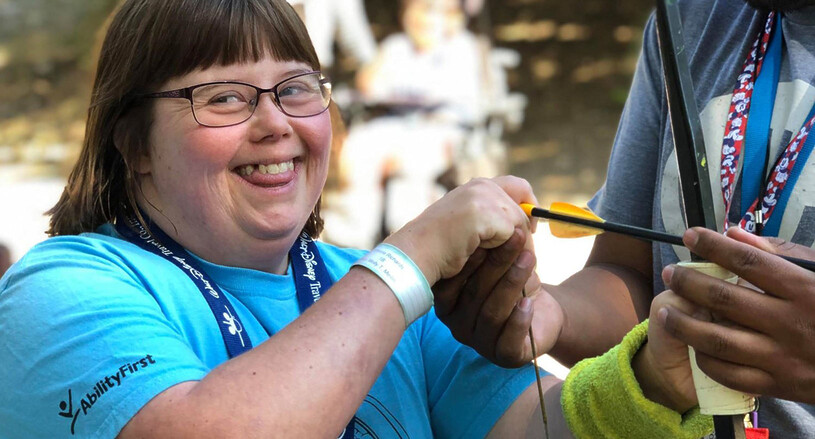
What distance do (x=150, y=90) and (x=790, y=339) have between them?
105cm

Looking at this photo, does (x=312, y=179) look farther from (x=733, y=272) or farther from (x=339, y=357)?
(x=733, y=272)

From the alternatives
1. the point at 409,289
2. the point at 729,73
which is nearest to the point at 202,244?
the point at 409,289

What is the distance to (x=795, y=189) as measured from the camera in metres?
1.54

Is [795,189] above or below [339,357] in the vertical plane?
above

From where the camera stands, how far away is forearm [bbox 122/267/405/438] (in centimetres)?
122

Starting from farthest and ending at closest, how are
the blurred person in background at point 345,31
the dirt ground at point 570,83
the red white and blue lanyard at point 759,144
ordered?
the dirt ground at point 570,83 → the blurred person in background at point 345,31 → the red white and blue lanyard at point 759,144

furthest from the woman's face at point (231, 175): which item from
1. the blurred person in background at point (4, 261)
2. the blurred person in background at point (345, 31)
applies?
the blurred person in background at point (345, 31)

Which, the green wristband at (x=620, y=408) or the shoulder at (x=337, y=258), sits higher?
the shoulder at (x=337, y=258)

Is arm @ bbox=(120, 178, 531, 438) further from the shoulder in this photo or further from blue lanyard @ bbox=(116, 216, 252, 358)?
the shoulder

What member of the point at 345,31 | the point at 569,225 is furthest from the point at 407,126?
the point at 569,225

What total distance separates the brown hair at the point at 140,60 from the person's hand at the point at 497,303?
0.47 meters

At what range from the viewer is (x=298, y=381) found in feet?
4.07

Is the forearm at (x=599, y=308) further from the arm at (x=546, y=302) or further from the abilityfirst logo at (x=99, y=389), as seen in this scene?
the abilityfirst logo at (x=99, y=389)

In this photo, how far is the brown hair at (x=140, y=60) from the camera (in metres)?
1.56
